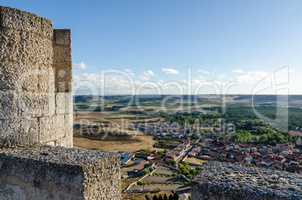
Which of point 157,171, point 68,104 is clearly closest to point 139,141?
→ point 157,171

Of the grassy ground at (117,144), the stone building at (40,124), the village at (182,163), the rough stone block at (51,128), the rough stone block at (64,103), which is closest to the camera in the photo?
the stone building at (40,124)

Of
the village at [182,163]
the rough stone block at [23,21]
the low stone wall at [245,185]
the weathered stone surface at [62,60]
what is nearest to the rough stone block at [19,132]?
the weathered stone surface at [62,60]

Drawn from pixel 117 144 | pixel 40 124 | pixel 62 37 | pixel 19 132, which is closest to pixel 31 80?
pixel 40 124

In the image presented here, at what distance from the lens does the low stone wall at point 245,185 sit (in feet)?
8.70

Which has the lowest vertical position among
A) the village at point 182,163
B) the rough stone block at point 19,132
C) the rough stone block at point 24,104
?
the village at point 182,163

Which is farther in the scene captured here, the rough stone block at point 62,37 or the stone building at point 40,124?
the rough stone block at point 62,37

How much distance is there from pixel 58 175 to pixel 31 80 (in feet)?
5.73

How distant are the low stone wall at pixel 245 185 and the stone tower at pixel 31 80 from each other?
8.94ft

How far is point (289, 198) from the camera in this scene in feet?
8.46

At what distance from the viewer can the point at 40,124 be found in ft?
16.0

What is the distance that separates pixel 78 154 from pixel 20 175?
70 centimetres

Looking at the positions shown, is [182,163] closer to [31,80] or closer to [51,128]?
[51,128]

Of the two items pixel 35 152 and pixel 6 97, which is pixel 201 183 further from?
→ pixel 6 97

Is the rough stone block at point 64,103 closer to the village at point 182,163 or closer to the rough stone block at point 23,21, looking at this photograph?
the rough stone block at point 23,21
